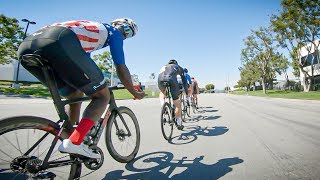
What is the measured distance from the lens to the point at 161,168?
3.45 metres

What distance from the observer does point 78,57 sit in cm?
241

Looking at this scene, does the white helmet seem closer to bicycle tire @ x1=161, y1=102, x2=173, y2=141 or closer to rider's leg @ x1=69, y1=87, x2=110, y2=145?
rider's leg @ x1=69, y1=87, x2=110, y2=145

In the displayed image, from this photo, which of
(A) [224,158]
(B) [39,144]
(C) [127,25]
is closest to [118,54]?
(C) [127,25]

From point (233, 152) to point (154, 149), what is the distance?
139 cm

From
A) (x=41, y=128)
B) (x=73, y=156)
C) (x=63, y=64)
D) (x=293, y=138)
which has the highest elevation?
(x=63, y=64)

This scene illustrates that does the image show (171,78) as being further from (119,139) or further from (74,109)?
(74,109)

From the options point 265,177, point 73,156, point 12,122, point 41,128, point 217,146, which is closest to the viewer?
point 12,122

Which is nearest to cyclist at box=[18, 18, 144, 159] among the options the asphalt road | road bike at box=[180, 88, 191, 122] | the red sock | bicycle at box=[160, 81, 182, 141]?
the red sock

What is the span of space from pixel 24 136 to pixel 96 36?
1224 mm

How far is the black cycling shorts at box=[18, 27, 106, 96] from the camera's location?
2.31 metres

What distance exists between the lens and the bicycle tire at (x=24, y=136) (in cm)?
204

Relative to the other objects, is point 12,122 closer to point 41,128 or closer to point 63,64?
point 41,128

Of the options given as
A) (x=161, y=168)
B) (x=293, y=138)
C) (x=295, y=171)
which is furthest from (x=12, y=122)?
(x=293, y=138)

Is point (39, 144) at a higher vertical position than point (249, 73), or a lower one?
lower
